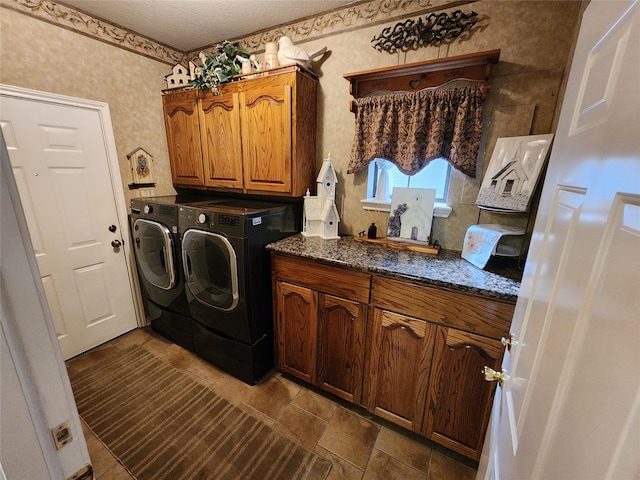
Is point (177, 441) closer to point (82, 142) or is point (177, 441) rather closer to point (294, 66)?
point (82, 142)

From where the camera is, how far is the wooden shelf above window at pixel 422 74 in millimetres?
1375

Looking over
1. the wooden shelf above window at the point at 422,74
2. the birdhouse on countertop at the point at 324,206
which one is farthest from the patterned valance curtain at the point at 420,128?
the birdhouse on countertop at the point at 324,206

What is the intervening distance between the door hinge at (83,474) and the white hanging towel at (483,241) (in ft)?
5.22

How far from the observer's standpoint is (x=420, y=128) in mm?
1585

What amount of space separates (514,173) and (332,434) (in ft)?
5.84

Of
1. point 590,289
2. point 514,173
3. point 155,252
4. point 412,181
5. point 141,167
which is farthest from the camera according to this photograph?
point 141,167

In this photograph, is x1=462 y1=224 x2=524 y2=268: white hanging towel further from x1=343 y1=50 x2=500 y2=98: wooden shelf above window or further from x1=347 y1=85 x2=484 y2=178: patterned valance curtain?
x1=343 y1=50 x2=500 y2=98: wooden shelf above window

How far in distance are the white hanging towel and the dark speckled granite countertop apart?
4cm

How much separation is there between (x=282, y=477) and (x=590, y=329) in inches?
60.4

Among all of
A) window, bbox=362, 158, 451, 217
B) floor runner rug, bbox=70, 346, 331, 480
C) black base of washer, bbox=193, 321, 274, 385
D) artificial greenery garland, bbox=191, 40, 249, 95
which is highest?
artificial greenery garland, bbox=191, 40, 249, 95

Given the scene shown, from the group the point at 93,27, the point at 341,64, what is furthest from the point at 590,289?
the point at 93,27

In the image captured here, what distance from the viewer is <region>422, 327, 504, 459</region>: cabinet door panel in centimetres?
120

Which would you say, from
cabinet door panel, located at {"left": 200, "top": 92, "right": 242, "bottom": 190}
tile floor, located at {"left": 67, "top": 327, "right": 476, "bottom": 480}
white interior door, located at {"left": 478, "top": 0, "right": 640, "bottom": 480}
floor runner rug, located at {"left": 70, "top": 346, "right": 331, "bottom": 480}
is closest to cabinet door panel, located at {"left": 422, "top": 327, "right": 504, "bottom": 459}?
tile floor, located at {"left": 67, "top": 327, "right": 476, "bottom": 480}

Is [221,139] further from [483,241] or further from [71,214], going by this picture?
[483,241]
